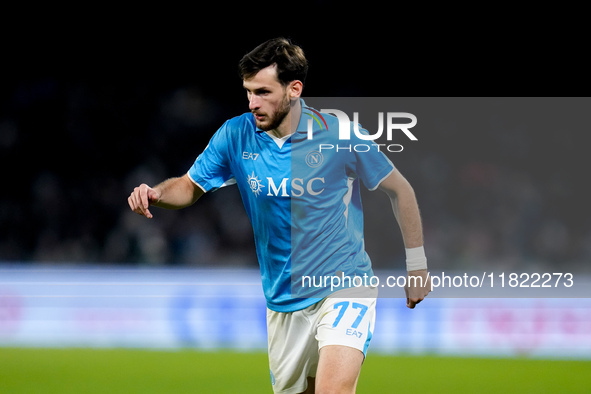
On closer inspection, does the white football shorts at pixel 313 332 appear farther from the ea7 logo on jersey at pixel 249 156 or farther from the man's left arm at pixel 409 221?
the ea7 logo on jersey at pixel 249 156

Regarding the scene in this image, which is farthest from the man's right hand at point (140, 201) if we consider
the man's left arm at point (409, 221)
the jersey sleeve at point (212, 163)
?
the man's left arm at point (409, 221)

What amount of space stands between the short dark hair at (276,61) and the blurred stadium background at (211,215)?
4.53 meters

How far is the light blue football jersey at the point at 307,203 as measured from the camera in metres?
3.88

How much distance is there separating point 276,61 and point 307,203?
705 mm

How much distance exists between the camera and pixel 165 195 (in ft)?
13.0

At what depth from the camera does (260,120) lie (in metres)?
3.86

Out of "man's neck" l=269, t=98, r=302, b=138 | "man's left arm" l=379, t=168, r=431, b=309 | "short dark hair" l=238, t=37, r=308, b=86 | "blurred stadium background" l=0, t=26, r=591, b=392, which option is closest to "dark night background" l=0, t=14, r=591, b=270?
"blurred stadium background" l=0, t=26, r=591, b=392

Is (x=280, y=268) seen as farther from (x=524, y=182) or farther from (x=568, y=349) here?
(x=524, y=182)

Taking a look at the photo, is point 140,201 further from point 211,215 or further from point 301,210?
point 211,215

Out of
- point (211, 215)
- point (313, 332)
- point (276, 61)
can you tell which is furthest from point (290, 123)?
point (211, 215)

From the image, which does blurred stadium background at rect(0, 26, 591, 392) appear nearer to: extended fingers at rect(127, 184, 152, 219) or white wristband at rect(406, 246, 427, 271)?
white wristband at rect(406, 246, 427, 271)

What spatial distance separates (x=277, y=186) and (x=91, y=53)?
9.89 meters

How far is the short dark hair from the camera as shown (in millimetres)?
3830

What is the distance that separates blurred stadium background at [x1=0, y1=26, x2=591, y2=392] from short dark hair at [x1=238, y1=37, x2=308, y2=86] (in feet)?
14.9
